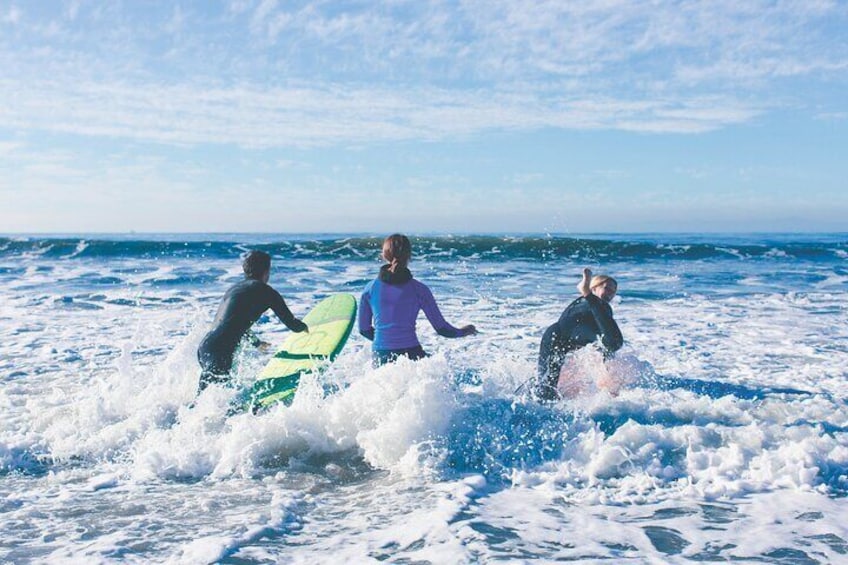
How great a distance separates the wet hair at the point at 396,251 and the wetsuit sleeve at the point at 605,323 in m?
1.63

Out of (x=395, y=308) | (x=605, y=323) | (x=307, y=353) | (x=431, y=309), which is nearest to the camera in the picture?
(x=395, y=308)

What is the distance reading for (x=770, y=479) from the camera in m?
4.30

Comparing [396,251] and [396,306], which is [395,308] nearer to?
[396,306]

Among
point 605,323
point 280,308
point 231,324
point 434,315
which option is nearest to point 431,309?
point 434,315

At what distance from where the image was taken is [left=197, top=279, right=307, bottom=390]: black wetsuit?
18.1 feet

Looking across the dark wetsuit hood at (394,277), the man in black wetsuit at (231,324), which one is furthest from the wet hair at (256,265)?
the dark wetsuit hood at (394,277)

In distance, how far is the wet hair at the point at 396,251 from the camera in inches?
213

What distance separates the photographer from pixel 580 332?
5.91 metres

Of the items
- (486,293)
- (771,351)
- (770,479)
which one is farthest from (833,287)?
(770,479)

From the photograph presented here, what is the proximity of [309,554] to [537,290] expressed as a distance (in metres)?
13.0

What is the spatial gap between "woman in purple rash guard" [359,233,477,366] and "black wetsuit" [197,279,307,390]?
2.38 feet

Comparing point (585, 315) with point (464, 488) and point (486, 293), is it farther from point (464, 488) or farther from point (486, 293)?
point (486, 293)

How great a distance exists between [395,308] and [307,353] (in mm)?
1352

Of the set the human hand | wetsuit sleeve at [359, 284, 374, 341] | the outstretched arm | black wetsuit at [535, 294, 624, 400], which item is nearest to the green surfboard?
wetsuit sleeve at [359, 284, 374, 341]
